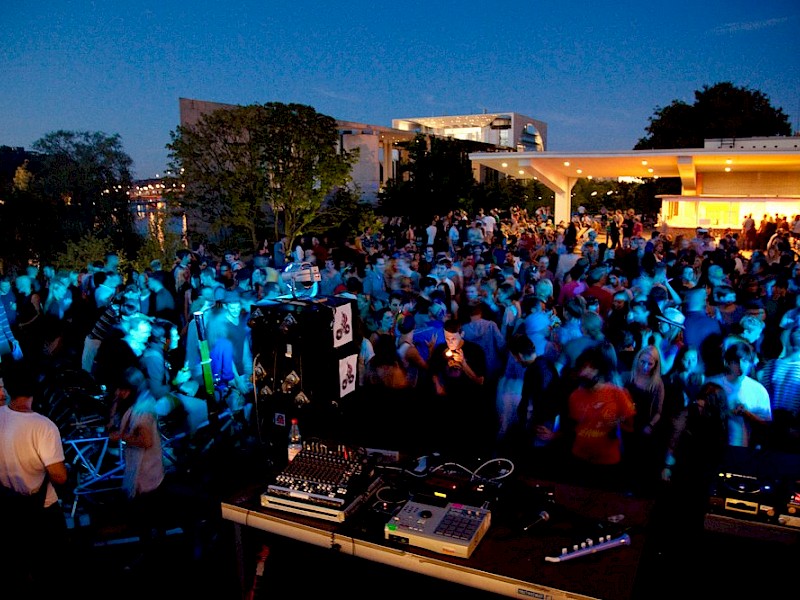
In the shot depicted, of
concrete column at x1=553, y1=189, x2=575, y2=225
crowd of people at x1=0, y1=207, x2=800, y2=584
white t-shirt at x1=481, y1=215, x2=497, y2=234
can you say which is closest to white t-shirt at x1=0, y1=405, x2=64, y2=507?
crowd of people at x1=0, y1=207, x2=800, y2=584

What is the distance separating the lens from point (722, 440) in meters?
3.75

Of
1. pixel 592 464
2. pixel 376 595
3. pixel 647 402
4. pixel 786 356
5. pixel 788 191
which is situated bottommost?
pixel 376 595

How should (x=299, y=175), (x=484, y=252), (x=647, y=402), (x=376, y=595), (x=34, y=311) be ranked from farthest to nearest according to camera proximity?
1. (x=299, y=175)
2. (x=484, y=252)
3. (x=34, y=311)
4. (x=647, y=402)
5. (x=376, y=595)

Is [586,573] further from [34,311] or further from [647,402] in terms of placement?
[34,311]

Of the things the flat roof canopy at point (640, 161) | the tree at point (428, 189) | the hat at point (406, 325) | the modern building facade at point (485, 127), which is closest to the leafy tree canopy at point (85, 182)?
the tree at point (428, 189)

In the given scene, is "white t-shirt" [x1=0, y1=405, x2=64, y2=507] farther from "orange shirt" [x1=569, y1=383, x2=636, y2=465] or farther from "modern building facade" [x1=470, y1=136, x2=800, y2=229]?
"modern building facade" [x1=470, y1=136, x2=800, y2=229]

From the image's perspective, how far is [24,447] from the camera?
11.9 feet

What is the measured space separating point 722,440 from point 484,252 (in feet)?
22.8

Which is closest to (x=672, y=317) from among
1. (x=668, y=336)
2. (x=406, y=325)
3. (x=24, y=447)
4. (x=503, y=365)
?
(x=668, y=336)

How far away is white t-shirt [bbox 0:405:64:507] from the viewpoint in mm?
3609

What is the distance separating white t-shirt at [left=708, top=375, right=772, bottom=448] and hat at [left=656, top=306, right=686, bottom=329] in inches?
44.3

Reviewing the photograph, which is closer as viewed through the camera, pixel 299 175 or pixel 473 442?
pixel 473 442

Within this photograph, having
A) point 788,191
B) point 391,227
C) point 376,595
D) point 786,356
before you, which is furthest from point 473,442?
point 788,191

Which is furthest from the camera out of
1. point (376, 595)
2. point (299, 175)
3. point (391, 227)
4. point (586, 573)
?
point (391, 227)
